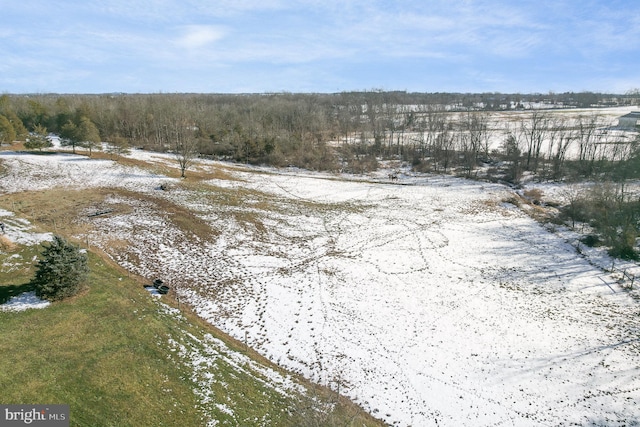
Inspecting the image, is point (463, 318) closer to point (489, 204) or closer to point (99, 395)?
point (99, 395)

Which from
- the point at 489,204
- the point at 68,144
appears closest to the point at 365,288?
the point at 489,204

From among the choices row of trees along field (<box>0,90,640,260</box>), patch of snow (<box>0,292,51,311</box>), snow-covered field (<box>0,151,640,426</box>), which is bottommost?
snow-covered field (<box>0,151,640,426</box>)

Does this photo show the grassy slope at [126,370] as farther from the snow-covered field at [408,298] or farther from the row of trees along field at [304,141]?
the row of trees along field at [304,141]

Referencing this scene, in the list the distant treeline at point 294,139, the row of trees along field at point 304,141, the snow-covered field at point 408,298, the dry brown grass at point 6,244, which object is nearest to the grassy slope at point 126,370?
the snow-covered field at point 408,298

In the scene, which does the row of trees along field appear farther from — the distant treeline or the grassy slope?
the grassy slope

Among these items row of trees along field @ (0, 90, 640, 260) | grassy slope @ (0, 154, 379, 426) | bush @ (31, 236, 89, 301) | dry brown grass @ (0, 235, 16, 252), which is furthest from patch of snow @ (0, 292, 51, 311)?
row of trees along field @ (0, 90, 640, 260)

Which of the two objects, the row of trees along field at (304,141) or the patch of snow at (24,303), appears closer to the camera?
the patch of snow at (24,303)
